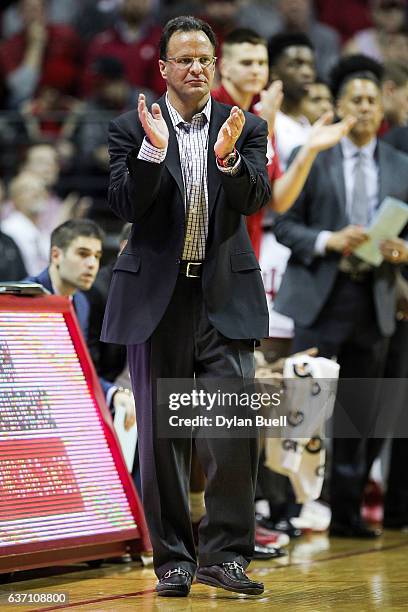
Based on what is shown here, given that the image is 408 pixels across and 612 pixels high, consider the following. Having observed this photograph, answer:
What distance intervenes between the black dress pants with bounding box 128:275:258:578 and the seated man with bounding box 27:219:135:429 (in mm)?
1272

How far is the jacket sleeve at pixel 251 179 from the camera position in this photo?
432 cm

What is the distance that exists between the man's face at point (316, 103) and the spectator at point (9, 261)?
1958 millimetres

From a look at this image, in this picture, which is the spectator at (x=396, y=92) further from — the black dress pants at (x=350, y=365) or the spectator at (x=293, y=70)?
the black dress pants at (x=350, y=365)

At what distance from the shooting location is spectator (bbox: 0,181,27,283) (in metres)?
7.45

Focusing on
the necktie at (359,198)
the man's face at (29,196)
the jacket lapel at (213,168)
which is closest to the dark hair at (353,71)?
the necktie at (359,198)

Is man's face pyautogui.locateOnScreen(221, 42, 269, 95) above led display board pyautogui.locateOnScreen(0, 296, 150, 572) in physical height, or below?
above

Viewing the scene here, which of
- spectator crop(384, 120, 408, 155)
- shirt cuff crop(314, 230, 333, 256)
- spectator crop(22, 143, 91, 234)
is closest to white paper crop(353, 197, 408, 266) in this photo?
shirt cuff crop(314, 230, 333, 256)

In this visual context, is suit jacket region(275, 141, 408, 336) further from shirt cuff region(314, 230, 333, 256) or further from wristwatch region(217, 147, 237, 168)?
wristwatch region(217, 147, 237, 168)

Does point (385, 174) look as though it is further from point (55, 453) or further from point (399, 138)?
point (55, 453)

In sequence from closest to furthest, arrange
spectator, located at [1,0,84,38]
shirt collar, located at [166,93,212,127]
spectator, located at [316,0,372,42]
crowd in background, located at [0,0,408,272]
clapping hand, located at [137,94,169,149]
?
clapping hand, located at [137,94,169,149], shirt collar, located at [166,93,212,127], crowd in background, located at [0,0,408,272], spectator, located at [316,0,372,42], spectator, located at [1,0,84,38]

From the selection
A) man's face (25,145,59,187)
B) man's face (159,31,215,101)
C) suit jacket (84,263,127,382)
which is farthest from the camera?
man's face (25,145,59,187)

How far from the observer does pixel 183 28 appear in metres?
4.45

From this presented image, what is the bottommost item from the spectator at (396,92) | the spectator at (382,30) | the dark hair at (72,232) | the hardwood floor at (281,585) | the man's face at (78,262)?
the hardwood floor at (281,585)

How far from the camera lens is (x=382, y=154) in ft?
21.4
